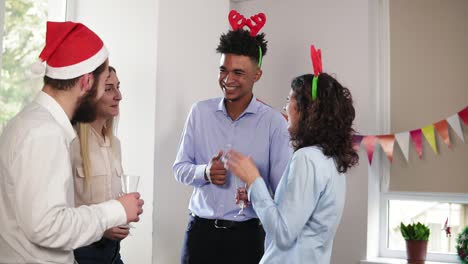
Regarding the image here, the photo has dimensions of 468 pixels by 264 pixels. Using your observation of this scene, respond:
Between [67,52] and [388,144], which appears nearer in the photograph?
[67,52]

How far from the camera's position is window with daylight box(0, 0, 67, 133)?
2701 millimetres

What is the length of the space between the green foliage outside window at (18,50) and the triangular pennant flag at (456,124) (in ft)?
7.91

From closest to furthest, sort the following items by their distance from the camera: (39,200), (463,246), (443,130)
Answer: (39,200) → (463,246) → (443,130)

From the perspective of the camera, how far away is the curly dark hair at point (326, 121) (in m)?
1.81

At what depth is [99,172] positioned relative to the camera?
2070 millimetres

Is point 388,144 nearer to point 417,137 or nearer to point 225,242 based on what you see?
point 417,137

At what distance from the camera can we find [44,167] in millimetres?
1299

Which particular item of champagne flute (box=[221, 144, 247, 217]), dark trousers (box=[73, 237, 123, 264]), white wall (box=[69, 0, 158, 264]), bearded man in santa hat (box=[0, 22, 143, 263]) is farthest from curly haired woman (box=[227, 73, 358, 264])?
white wall (box=[69, 0, 158, 264])

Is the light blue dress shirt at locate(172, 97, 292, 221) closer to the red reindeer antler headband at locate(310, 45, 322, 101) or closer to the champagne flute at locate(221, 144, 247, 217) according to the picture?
the champagne flute at locate(221, 144, 247, 217)

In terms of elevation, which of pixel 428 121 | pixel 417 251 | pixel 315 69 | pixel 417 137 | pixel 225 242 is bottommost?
pixel 417 251

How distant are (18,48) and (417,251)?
2587 millimetres

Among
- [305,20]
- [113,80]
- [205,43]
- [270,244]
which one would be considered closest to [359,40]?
[305,20]

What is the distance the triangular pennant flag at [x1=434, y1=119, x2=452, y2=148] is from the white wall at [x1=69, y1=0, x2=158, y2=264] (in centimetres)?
175

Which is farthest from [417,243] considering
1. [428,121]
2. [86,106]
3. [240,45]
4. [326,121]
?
[86,106]
